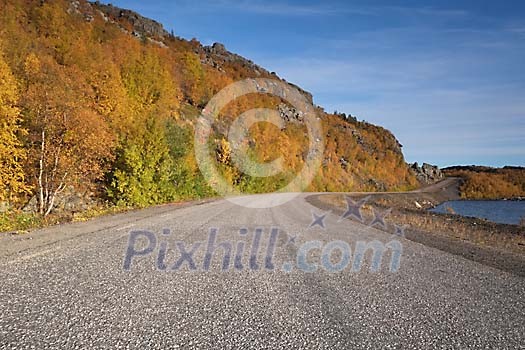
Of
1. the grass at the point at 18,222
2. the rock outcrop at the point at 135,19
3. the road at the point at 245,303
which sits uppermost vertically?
the rock outcrop at the point at 135,19

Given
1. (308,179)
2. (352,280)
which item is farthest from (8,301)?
(308,179)

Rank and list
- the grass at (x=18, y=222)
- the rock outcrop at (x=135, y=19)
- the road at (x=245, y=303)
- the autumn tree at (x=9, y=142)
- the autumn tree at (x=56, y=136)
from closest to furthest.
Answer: the road at (x=245, y=303), the grass at (x=18, y=222), the autumn tree at (x=9, y=142), the autumn tree at (x=56, y=136), the rock outcrop at (x=135, y=19)

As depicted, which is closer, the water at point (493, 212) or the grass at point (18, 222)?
the grass at point (18, 222)

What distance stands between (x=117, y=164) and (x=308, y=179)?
57145mm

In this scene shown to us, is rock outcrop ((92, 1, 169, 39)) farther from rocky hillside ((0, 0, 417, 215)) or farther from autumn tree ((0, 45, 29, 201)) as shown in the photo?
autumn tree ((0, 45, 29, 201))

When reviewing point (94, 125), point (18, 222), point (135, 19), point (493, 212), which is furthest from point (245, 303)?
point (135, 19)

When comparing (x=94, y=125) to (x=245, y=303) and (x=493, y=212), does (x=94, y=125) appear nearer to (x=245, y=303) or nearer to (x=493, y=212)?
(x=245, y=303)

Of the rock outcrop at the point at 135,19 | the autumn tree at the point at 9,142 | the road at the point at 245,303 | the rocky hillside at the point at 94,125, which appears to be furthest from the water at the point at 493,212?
the rock outcrop at the point at 135,19

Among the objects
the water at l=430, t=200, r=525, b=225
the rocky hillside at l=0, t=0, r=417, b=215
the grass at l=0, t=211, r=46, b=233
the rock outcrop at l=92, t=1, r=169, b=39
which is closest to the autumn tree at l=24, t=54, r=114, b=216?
the rocky hillside at l=0, t=0, r=417, b=215

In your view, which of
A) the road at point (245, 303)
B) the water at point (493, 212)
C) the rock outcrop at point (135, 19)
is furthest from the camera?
the rock outcrop at point (135, 19)

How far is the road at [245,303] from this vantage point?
3350mm

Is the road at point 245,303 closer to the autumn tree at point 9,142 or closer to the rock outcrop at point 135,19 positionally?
the autumn tree at point 9,142

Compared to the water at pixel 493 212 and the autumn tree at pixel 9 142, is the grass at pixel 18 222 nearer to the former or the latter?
the autumn tree at pixel 9 142

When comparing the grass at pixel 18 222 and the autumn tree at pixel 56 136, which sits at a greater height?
the autumn tree at pixel 56 136
